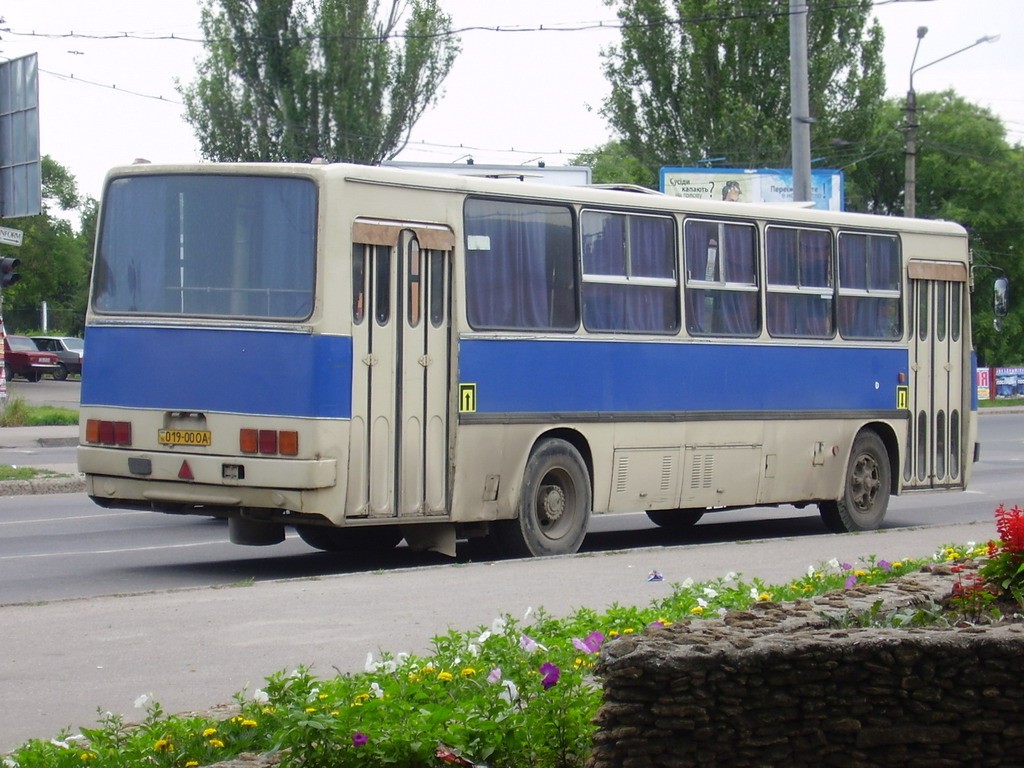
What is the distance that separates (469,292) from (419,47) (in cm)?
3677

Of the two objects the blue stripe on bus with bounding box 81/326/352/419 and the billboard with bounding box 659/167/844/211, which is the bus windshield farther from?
the billboard with bounding box 659/167/844/211

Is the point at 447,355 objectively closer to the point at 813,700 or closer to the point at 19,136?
the point at 813,700

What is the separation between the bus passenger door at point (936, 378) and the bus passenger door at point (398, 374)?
6436 millimetres

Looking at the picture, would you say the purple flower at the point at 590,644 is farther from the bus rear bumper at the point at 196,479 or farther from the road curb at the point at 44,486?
the road curb at the point at 44,486

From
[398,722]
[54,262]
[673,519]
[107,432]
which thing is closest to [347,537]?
[107,432]

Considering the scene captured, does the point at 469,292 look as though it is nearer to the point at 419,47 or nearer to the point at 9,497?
the point at 9,497

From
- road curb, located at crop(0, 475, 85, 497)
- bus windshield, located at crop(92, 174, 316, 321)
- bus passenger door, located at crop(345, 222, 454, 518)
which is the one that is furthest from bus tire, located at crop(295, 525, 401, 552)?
road curb, located at crop(0, 475, 85, 497)

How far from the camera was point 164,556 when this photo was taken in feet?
44.8

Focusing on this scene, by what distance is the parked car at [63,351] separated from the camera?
2544 inches

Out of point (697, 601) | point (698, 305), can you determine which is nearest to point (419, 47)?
point (698, 305)

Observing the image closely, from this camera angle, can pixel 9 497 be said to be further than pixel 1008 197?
No

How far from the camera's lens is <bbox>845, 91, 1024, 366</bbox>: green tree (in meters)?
69.9

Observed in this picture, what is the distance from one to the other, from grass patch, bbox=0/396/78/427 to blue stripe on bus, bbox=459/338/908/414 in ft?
65.9

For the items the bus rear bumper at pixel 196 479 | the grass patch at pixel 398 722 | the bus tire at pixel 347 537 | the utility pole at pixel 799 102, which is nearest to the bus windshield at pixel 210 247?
the bus rear bumper at pixel 196 479
